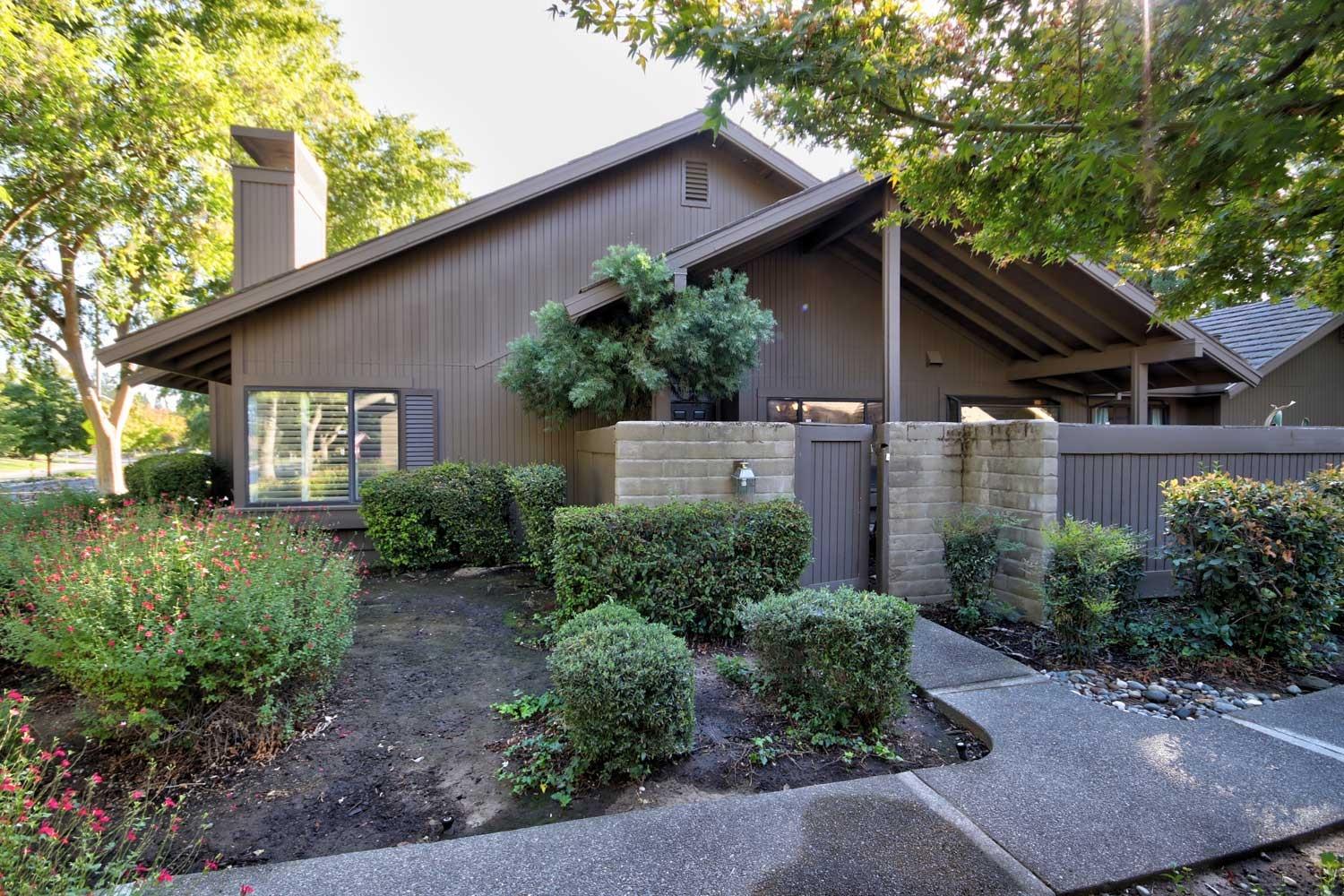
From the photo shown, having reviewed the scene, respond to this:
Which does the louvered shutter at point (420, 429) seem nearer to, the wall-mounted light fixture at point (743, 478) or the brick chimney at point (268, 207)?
the brick chimney at point (268, 207)

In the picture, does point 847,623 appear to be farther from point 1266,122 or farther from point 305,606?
point 305,606

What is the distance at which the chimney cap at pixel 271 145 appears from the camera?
9.15 m

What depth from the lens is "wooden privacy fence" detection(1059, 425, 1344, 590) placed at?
5680 mm

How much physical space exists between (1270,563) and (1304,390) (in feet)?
34.2

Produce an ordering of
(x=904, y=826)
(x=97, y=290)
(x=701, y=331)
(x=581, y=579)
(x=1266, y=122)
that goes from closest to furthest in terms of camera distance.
→ (x=1266, y=122) → (x=904, y=826) → (x=581, y=579) → (x=701, y=331) → (x=97, y=290)

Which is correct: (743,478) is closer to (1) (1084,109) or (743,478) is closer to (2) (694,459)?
(2) (694,459)

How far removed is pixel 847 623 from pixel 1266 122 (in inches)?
107

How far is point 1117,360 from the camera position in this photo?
8.48m

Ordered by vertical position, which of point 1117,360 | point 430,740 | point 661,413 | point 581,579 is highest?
point 1117,360

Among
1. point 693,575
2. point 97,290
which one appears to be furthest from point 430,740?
point 97,290

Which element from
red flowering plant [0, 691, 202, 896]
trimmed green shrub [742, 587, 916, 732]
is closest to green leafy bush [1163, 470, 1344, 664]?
trimmed green shrub [742, 587, 916, 732]

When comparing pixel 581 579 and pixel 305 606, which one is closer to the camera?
pixel 305 606

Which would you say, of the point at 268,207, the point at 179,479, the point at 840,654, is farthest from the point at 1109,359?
the point at 179,479

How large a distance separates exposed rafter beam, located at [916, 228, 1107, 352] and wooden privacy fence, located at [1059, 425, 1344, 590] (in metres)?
2.74
